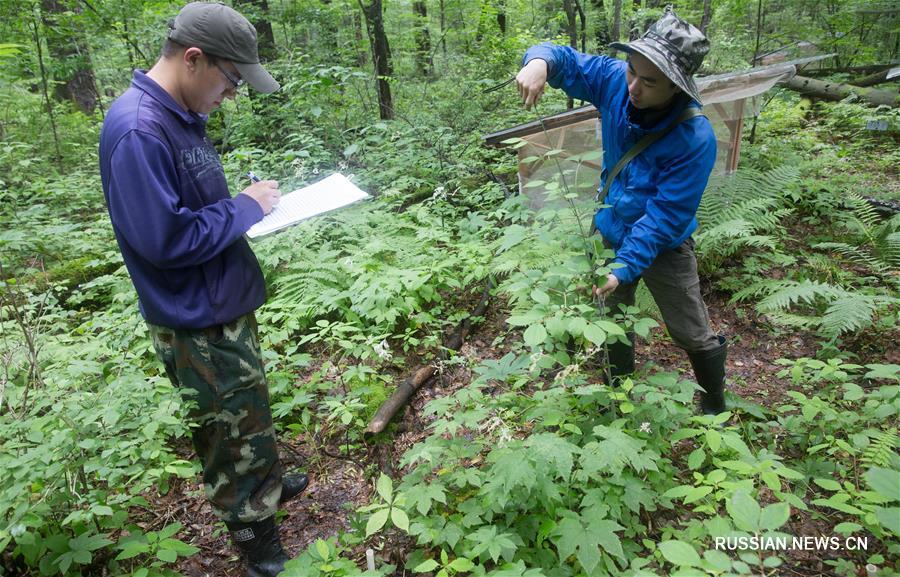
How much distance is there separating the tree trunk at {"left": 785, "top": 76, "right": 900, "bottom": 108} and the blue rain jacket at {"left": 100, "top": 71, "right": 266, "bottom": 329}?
11222 millimetres

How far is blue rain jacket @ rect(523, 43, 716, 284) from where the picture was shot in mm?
2598

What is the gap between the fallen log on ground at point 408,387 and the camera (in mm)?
3426

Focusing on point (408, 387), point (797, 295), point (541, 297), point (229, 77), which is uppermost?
point (229, 77)

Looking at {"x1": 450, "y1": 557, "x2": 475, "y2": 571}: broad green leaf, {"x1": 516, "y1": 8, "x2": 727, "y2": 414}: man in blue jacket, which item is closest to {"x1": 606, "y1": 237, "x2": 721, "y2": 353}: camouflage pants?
{"x1": 516, "y1": 8, "x2": 727, "y2": 414}: man in blue jacket

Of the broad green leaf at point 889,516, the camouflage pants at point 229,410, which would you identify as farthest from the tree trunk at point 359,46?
the broad green leaf at point 889,516

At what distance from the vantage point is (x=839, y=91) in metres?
10.5

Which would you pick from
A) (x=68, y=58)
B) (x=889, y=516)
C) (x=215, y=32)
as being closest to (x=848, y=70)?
(x=889, y=516)

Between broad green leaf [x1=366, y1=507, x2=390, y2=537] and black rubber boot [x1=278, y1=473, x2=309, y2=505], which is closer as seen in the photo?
broad green leaf [x1=366, y1=507, x2=390, y2=537]

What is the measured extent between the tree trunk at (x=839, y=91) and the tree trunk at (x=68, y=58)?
13188 millimetres

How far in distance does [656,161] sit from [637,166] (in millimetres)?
109

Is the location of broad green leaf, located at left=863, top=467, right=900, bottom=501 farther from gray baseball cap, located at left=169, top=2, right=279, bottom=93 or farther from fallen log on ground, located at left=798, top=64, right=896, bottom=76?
fallen log on ground, located at left=798, top=64, right=896, bottom=76

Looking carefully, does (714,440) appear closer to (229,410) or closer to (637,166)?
(637,166)

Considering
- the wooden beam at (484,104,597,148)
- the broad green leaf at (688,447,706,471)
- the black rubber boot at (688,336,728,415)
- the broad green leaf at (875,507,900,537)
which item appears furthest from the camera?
the wooden beam at (484,104,597,148)

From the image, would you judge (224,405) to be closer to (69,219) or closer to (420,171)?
(420,171)
